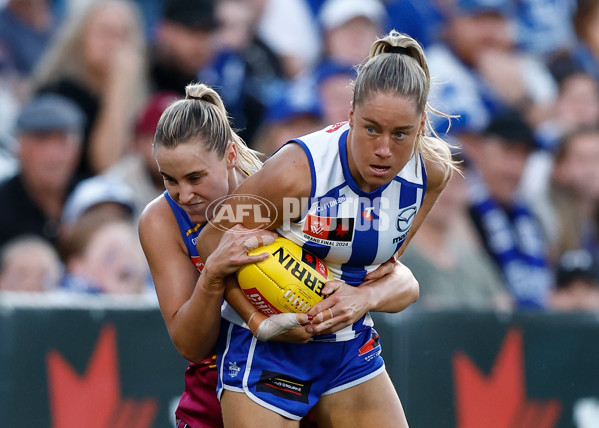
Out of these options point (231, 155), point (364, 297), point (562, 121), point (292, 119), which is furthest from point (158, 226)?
point (562, 121)

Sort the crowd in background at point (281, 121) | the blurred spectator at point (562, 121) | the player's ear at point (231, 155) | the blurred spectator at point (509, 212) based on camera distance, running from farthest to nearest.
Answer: the blurred spectator at point (562, 121) → the blurred spectator at point (509, 212) → the crowd in background at point (281, 121) → the player's ear at point (231, 155)

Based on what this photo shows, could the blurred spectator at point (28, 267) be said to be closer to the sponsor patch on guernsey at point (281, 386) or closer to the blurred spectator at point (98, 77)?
the blurred spectator at point (98, 77)

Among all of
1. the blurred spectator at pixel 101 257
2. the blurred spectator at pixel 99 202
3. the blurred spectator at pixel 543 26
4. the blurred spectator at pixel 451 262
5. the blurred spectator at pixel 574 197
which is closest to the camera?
the blurred spectator at pixel 101 257

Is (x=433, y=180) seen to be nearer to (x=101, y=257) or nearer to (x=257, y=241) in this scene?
(x=257, y=241)

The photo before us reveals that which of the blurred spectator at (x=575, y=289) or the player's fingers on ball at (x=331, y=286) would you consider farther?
the blurred spectator at (x=575, y=289)

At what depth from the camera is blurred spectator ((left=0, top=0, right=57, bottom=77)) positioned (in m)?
7.67

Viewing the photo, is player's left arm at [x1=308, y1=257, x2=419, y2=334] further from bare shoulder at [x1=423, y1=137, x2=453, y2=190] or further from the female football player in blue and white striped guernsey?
bare shoulder at [x1=423, y1=137, x2=453, y2=190]

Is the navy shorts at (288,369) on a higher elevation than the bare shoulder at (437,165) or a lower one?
lower

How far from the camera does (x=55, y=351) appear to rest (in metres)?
5.52

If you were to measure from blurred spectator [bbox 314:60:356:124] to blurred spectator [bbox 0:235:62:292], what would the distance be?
2517mm

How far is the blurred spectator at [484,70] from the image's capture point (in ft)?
27.6

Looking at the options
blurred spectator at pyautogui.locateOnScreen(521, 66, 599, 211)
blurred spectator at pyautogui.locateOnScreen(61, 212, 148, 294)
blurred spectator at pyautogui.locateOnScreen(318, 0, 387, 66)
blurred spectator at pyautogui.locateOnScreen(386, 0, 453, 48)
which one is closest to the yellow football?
blurred spectator at pyautogui.locateOnScreen(61, 212, 148, 294)

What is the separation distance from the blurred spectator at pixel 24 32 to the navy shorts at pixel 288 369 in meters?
4.49

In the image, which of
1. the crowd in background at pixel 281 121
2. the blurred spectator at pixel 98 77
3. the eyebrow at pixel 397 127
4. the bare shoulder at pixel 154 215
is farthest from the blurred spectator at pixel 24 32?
the eyebrow at pixel 397 127
